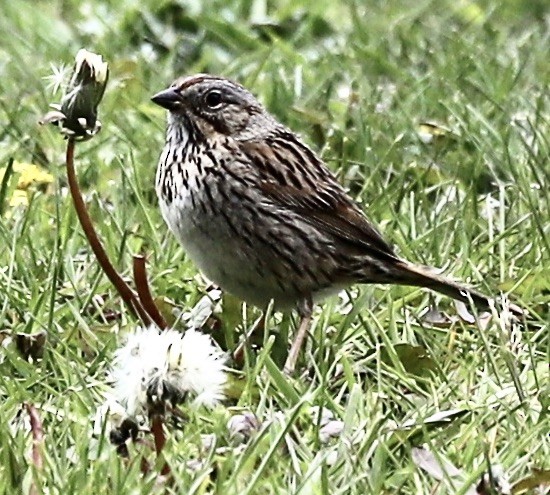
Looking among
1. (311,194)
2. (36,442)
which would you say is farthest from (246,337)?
(36,442)

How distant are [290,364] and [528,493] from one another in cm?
92

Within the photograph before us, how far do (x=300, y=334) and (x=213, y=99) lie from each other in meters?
0.74

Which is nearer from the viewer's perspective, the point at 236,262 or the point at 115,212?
the point at 236,262

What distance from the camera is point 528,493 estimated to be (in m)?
3.25

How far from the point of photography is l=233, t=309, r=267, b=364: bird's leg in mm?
4068

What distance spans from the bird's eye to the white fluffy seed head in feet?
5.06

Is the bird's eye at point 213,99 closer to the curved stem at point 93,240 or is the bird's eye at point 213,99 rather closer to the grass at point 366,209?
the grass at point 366,209

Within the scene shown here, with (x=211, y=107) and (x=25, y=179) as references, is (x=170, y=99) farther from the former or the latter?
(x=25, y=179)

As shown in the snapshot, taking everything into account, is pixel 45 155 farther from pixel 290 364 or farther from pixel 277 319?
pixel 290 364

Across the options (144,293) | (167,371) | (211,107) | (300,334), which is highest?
(211,107)

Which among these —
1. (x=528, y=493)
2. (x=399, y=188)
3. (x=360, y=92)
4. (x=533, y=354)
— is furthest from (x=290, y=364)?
(x=360, y=92)

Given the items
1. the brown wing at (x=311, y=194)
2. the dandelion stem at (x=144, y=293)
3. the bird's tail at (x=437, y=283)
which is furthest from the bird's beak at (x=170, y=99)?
the bird's tail at (x=437, y=283)

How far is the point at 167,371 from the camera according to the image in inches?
116

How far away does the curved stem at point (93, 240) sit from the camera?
370cm
